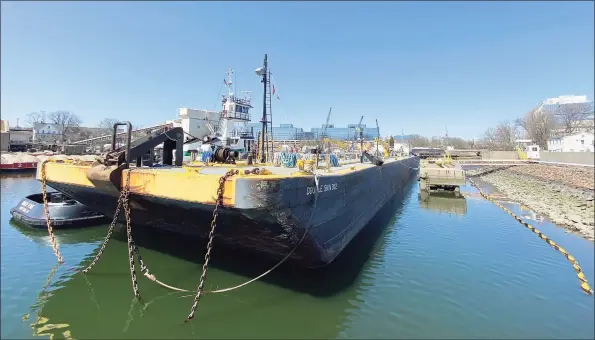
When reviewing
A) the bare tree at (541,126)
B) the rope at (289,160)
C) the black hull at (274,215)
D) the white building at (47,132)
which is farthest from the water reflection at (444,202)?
the white building at (47,132)

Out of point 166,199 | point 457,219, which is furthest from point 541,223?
point 166,199

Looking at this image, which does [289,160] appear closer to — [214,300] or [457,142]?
[214,300]

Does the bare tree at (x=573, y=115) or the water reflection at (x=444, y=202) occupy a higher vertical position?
the bare tree at (x=573, y=115)

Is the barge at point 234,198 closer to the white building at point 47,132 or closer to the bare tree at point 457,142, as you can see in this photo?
the white building at point 47,132

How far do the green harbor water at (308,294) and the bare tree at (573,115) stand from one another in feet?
262

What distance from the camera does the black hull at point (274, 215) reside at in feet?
19.5

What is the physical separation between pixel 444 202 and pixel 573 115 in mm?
77148

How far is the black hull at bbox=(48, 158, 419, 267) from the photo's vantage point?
5953 mm

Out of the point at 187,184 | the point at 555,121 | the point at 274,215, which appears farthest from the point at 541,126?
the point at 187,184

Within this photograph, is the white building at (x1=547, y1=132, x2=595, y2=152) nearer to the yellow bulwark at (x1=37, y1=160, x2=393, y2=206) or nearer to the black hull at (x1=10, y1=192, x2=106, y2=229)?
the yellow bulwark at (x1=37, y1=160, x2=393, y2=206)

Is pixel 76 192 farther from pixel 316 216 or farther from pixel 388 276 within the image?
pixel 388 276

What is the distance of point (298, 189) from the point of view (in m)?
6.30

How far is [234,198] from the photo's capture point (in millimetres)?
5734

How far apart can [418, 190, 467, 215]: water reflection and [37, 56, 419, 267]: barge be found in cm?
1084
